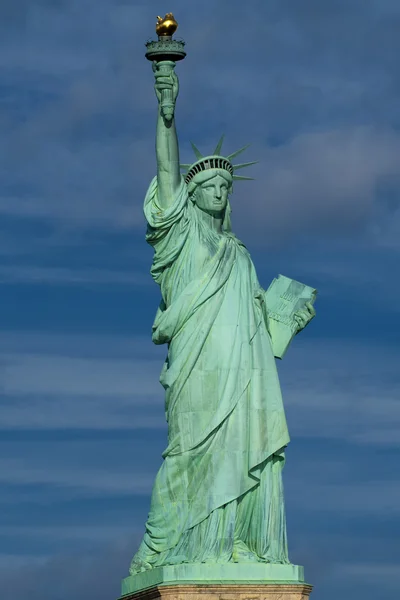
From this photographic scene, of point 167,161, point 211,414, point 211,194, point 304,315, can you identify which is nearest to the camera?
point 211,414

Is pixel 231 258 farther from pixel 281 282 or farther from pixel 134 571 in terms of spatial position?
pixel 134 571

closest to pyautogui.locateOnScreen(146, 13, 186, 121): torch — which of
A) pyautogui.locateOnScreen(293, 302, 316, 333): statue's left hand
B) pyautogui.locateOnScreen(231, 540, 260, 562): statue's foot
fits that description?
pyautogui.locateOnScreen(293, 302, 316, 333): statue's left hand

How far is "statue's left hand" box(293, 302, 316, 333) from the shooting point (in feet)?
124

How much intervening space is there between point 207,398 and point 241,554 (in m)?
2.35

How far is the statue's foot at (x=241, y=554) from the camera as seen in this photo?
3612 centimetres

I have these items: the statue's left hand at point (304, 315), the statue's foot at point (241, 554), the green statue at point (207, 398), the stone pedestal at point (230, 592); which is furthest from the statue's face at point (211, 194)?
the stone pedestal at point (230, 592)

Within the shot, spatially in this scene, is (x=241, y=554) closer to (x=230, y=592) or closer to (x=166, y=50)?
(x=230, y=592)

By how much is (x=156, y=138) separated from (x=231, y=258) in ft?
7.10

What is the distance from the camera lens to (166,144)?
120 feet

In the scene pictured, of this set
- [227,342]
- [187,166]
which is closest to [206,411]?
[227,342]

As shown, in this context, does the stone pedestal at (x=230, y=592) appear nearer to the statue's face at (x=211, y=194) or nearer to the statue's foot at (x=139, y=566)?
the statue's foot at (x=139, y=566)

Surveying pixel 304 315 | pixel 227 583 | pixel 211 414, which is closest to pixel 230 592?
pixel 227 583

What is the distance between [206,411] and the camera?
3647 cm

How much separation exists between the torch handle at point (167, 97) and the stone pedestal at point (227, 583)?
667 centimetres
